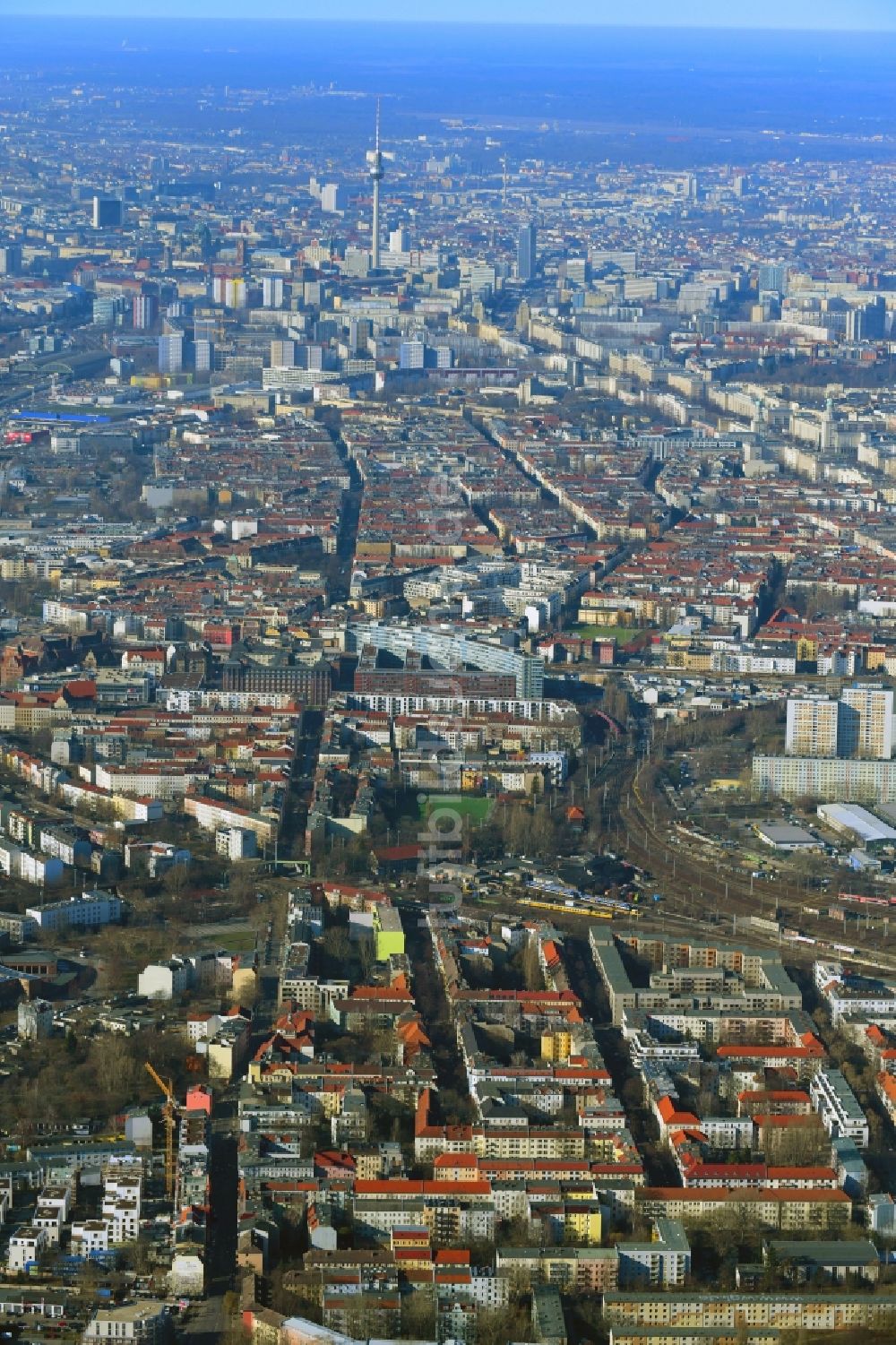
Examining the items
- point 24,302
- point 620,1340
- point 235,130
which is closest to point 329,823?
point 620,1340

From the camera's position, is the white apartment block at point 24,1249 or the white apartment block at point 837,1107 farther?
the white apartment block at point 837,1107

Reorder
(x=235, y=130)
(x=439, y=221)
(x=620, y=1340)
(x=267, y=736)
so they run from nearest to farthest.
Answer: (x=620, y=1340)
(x=267, y=736)
(x=439, y=221)
(x=235, y=130)

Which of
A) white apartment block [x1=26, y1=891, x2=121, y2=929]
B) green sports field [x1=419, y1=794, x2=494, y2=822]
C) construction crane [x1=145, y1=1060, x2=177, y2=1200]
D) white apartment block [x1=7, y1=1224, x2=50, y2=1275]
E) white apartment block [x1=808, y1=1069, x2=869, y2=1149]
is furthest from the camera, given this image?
green sports field [x1=419, y1=794, x2=494, y2=822]

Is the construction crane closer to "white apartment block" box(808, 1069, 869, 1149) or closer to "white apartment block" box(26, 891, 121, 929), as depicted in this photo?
"white apartment block" box(26, 891, 121, 929)

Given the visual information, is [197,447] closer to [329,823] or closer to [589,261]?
[329,823]

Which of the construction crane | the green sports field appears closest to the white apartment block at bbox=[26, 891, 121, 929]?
the construction crane

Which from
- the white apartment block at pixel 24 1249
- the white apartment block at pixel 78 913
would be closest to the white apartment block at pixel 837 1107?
the white apartment block at pixel 24 1249

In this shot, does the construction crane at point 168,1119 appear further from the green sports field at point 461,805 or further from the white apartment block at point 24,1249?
the green sports field at point 461,805

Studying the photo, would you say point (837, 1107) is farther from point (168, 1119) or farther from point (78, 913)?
point (78, 913)
